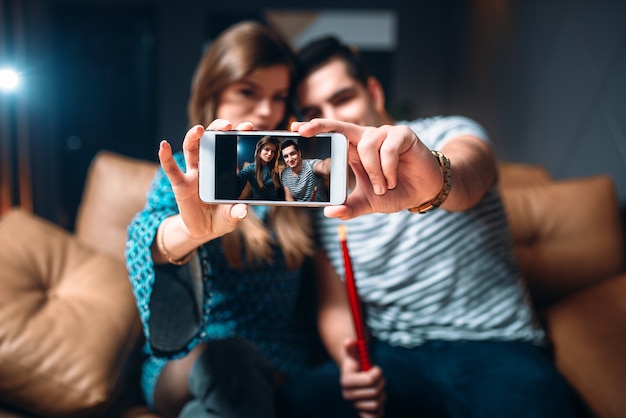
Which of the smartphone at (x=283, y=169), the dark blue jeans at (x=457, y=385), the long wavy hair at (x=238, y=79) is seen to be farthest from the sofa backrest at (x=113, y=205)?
the smartphone at (x=283, y=169)

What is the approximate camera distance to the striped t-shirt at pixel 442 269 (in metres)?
1.12

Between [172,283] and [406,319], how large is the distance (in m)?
0.55

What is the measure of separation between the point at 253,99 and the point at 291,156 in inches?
20.6

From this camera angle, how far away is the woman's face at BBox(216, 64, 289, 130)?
3.56ft

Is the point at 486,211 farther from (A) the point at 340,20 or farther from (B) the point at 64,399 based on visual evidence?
(A) the point at 340,20

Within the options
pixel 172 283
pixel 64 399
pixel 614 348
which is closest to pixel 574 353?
pixel 614 348

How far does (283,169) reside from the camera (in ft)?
1.99

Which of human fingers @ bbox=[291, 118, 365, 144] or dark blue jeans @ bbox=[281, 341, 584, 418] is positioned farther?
dark blue jeans @ bbox=[281, 341, 584, 418]

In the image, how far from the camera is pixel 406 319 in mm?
1178

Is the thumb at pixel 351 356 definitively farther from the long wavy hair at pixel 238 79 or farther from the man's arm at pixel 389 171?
the man's arm at pixel 389 171

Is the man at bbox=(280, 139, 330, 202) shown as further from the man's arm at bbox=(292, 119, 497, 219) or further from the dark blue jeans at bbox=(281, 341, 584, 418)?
the dark blue jeans at bbox=(281, 341, 584, 418)

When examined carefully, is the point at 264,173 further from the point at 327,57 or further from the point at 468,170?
the point at 327,57

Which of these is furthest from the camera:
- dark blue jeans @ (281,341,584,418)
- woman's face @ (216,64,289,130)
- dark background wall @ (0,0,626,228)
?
dark background wall @ (0,0,626,228)

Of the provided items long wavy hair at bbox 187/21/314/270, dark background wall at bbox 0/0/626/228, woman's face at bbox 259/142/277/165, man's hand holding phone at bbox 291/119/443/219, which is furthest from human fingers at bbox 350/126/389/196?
dark background wall at bbox 0/0/626/228
